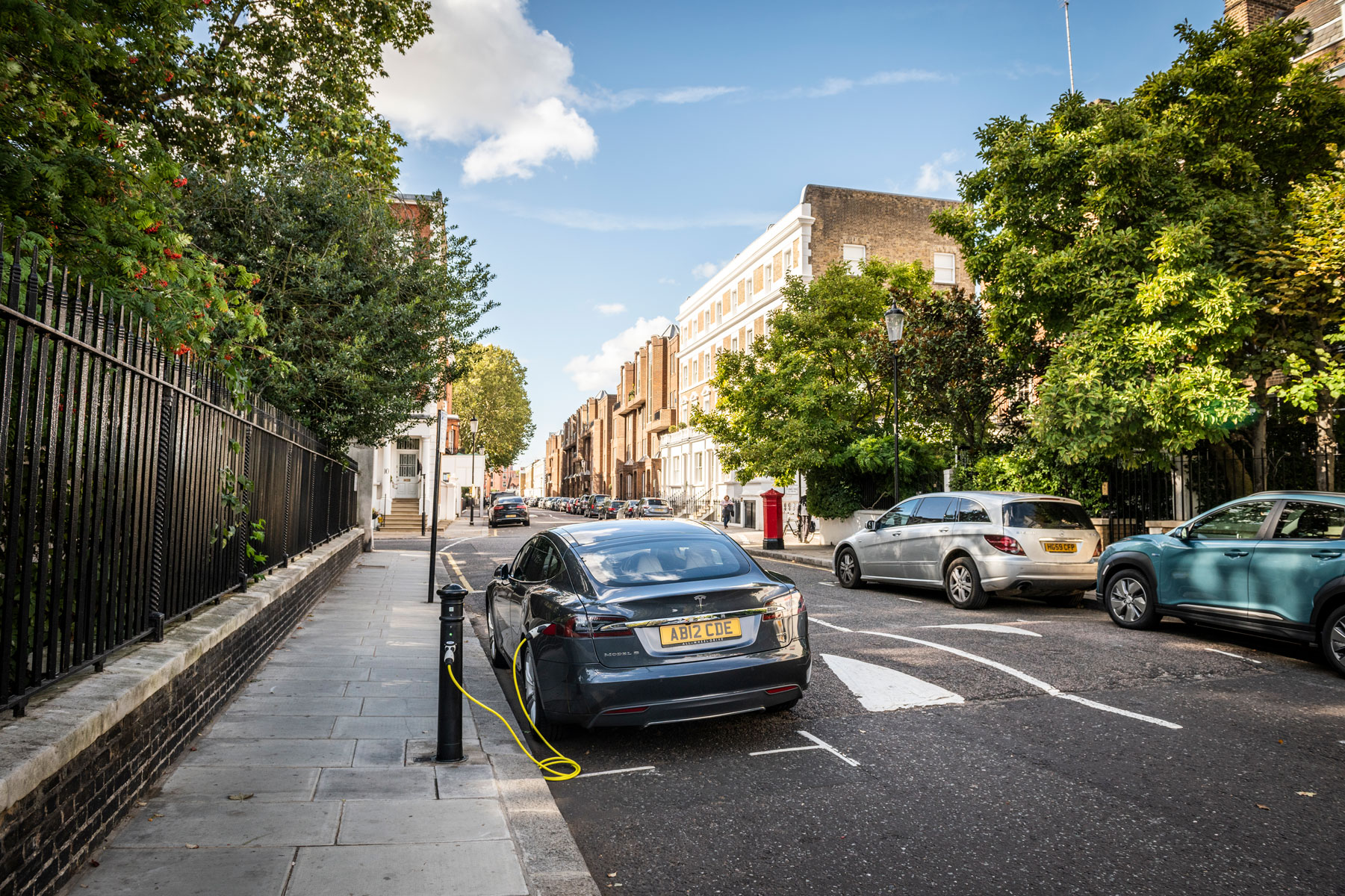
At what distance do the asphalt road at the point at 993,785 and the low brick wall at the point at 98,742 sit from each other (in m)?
2.07

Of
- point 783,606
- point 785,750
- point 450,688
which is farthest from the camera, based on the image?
point 783,606

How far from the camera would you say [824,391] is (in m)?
22.5

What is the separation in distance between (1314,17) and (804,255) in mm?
21351

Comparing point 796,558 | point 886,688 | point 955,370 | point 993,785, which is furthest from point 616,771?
point 796,558

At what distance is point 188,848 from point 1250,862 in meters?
4.55

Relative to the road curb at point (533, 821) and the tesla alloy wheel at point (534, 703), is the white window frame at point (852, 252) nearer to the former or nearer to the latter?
the tesla alloy wheel at point (534, 703)

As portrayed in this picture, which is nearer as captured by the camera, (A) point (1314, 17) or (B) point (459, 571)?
(B) point (459, 571)

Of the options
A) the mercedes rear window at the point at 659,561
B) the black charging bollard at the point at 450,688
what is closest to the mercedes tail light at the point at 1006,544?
the mercedes rear window at the point at 659,561

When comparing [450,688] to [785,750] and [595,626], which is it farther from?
[785,750]

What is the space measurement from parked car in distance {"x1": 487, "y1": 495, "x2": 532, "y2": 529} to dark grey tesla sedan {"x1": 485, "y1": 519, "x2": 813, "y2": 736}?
125ft

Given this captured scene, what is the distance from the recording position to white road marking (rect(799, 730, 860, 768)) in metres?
5.13

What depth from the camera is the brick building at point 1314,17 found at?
15.8m

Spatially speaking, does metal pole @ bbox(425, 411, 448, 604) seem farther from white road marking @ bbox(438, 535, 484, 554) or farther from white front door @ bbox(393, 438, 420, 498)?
white front door @ bbox(393, 438, 420, 498)

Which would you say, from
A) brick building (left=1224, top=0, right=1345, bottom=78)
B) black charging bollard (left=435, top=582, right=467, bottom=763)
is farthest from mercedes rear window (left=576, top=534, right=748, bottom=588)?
brick building (left=1224, top=0, right=1345, bottom=78)
